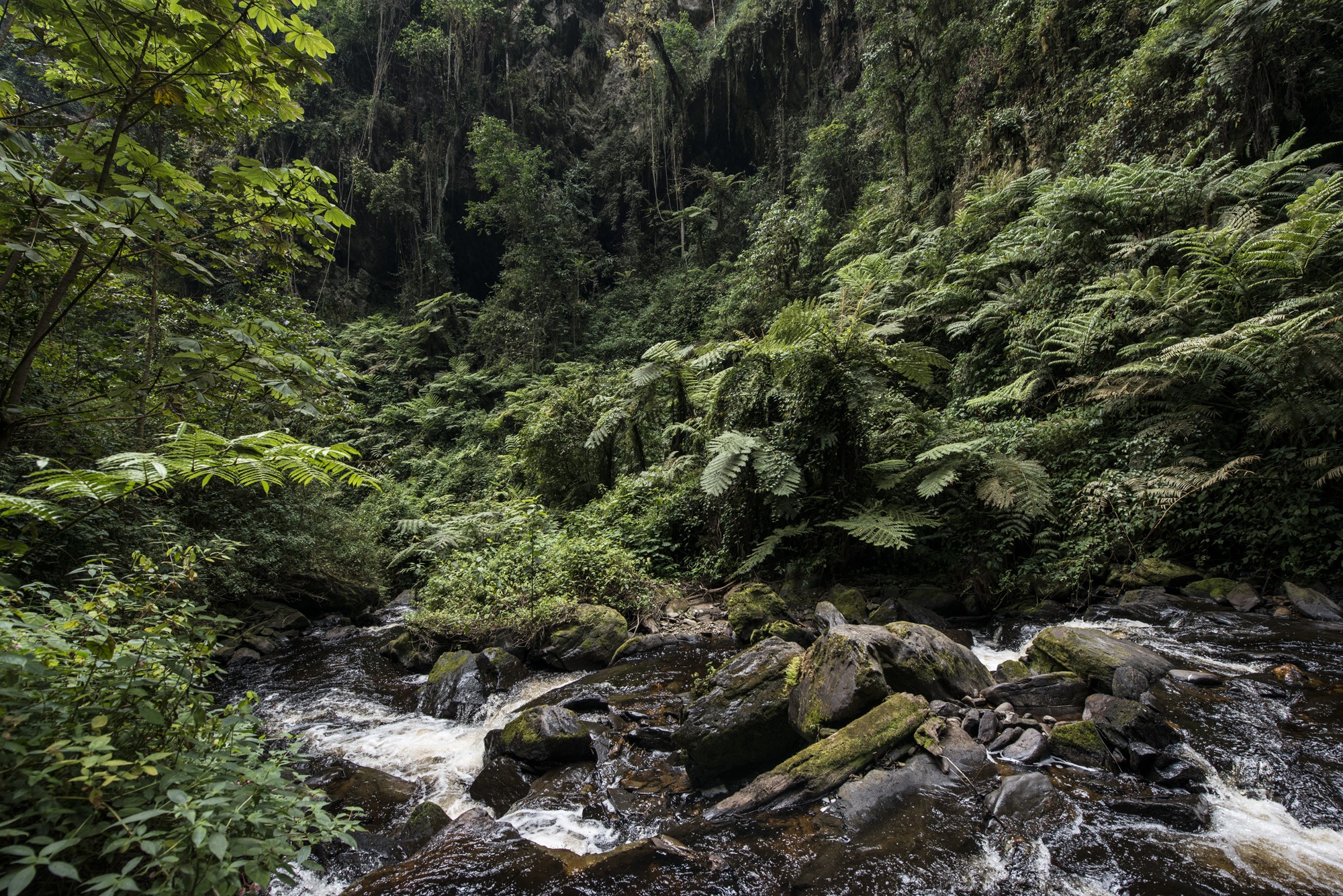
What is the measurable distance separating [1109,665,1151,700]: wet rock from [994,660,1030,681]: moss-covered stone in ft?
1.69

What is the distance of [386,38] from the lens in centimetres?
2612

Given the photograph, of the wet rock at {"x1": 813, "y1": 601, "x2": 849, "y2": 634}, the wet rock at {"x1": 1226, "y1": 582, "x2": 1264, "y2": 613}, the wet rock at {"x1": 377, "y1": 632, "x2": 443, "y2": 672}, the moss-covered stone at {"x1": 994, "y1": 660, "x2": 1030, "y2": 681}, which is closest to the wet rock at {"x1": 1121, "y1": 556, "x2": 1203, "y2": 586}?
the wet rock at {"x1": 1226, "y1": 582, "x2": 1264, "y2": 613}

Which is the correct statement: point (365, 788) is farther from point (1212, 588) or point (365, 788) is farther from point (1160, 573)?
point (1212, 588)

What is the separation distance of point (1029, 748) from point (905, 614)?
2272 mm

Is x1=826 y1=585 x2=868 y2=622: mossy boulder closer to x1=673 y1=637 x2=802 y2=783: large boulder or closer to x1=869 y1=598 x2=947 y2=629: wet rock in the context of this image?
x1=869 y1=598 x2=947 y2=629: wet rock

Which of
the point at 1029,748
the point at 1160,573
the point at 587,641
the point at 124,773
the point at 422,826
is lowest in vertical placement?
the point at 422,826

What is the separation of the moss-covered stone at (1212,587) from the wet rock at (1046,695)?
6.98ft

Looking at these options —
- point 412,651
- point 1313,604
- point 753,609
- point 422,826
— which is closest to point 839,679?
point 753,609

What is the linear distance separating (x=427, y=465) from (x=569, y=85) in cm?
2057

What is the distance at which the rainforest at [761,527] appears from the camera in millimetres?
1918

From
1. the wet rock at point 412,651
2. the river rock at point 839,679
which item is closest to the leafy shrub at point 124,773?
the river rock at point 839,679

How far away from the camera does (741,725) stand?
152 inches

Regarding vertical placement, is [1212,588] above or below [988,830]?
above

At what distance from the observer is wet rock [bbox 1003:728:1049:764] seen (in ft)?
11.2
